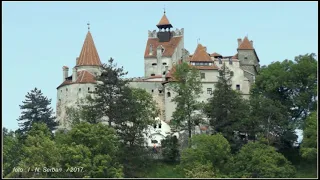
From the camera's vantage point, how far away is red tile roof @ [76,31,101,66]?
96.9m

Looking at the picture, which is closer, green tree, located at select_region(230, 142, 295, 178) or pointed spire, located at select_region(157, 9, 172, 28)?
green tree, located at select_region(230, 142, 295, 178)

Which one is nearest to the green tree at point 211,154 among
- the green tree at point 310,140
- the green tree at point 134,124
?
the green tree at point 134,124

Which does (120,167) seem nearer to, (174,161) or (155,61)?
(174,161)

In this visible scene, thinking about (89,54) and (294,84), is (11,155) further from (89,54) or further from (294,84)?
(294,84)

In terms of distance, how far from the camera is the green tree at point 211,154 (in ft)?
251

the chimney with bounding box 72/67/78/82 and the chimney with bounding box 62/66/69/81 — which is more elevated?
the chimney with bounding box 62/66/69/81

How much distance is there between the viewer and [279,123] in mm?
81312

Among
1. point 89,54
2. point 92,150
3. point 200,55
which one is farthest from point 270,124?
point 89,54

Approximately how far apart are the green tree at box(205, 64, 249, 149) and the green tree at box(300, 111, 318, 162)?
664cm

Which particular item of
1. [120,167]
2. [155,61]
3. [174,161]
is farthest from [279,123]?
[155,61]

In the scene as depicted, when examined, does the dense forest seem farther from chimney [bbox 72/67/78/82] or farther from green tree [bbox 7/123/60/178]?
chimney [bbox 72/67/78/82]

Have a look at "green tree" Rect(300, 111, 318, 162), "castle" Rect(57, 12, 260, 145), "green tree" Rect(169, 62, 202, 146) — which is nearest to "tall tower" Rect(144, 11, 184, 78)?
"castle" Rect(57, 12, 260, 145)

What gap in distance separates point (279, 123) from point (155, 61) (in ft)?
79.6

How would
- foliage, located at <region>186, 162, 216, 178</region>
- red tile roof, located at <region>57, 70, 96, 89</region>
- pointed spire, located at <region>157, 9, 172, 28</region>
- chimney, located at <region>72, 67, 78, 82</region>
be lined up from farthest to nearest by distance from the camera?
pointed spire, located at <region>157, 9, 172, 28</region> < chimney, located at <region>72, 67, 78, 82</region> < red tile roof, located at <region>57, 70, 96, 89</region> < foliage, located at <region>186, 162, 216, 178</region>
